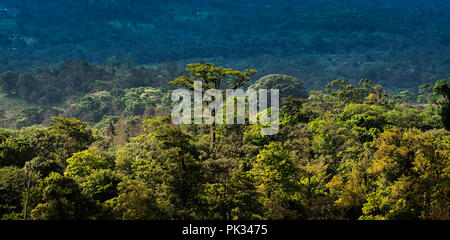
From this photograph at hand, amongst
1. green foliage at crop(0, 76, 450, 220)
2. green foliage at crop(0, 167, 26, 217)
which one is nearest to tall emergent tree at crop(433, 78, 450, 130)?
green foliage at crop(0, 76, 450, 220)

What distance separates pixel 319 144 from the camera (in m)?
43.0

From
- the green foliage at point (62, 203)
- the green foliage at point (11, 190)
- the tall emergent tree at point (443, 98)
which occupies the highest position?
the tall emergent tree at point (443, 98)

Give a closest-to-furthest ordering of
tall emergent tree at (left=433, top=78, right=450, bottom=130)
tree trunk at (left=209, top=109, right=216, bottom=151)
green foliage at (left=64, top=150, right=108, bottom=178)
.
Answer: green foliage at (left=64, top=150, right=108, bottom=178), tall emergent tree at (left=433, top=78, right=450, bottom=130), tree trunk at (left=209, top=109, right=216, bottom=151)

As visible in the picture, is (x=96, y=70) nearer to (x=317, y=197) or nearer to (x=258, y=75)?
(x=258, y=75)

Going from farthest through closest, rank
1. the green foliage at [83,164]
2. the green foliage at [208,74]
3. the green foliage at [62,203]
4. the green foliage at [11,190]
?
the green foliage at [208,74]
the green foliage at [83,164]
the green foliage at [11,190]
the green foliage at [62,203]

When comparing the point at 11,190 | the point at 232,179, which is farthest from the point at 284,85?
the point at 11,190

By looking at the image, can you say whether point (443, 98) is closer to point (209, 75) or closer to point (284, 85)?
point (209, 75)

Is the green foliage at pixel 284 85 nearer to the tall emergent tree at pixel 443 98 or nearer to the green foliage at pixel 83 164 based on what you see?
the tall emergent tree at pixel 443 98

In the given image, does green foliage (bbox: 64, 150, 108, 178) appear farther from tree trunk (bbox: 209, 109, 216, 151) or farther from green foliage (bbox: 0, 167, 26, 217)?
tree trunk (bbox: 209, 109, 216, 151)

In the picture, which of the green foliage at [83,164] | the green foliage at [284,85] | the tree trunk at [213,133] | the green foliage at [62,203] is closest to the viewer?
the green foliage at [62,203]

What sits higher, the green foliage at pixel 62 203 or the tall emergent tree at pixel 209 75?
the tall emergent tree at pixel 209 75
